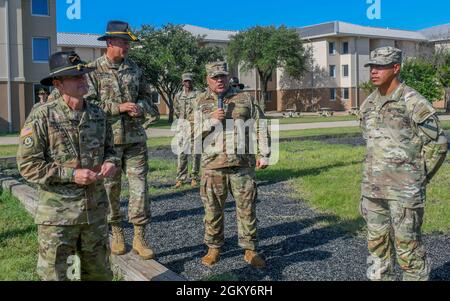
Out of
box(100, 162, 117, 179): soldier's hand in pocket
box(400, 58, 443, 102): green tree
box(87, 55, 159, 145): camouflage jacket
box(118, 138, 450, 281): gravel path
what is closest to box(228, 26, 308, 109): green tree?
box(400, 58, 443, 102): green tree

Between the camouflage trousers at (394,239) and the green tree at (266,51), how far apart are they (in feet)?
150

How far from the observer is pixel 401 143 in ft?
14.1

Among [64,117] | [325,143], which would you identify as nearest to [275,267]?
[64,117]

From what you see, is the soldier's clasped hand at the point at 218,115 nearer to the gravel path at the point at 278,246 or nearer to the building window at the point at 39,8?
the gravel path at the point at 278,246

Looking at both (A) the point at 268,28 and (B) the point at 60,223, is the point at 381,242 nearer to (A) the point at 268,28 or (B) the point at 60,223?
(B) the point at 60,223

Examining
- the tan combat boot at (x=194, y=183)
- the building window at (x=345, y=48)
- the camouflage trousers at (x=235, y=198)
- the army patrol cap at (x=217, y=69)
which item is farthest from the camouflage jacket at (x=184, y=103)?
the building window at (x=345, y=48)

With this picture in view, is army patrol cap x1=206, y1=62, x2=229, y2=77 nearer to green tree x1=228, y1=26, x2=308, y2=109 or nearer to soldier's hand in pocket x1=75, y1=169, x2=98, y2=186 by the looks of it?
soldier's hand in pocket x1=75, y1=169, x2=98, y2=186

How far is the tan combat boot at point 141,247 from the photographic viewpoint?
17.4ft

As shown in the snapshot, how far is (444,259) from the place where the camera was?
5.54m

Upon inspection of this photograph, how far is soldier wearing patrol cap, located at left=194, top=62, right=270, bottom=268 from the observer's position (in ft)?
17.5

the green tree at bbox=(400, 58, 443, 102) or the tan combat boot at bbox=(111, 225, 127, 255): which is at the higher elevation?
the green tree at bbox=(400, 58, 443, 102)

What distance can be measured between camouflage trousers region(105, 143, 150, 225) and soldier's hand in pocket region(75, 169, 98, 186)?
1.97 meters

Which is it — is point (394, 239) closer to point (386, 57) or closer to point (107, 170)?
point (386, 57)
